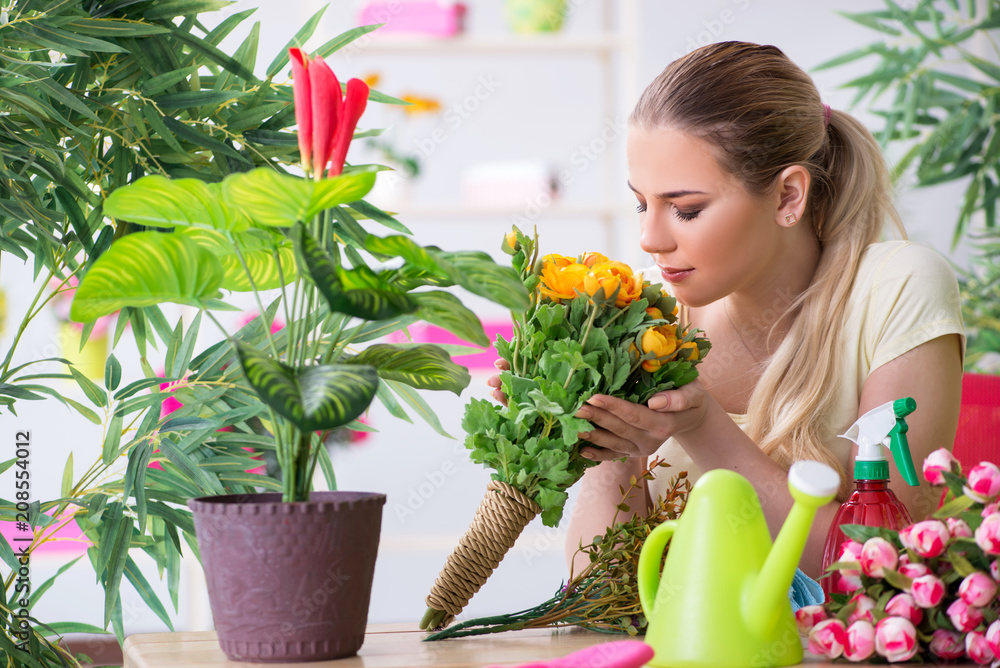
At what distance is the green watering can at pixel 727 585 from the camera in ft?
1.99

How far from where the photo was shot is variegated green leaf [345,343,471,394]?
2.32 ft

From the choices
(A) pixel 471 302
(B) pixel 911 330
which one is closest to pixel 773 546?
(B) pixel 911 330

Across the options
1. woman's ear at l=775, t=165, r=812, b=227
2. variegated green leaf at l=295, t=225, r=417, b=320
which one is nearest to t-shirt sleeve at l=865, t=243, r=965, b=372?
woman's ear at l=775, t=165, r=812, b=227

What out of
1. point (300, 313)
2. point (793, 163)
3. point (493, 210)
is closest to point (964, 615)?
point (300, 313)

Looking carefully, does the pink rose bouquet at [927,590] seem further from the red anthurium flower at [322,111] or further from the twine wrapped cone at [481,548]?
the red anthurium flower at [322,111]

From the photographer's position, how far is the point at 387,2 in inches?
116

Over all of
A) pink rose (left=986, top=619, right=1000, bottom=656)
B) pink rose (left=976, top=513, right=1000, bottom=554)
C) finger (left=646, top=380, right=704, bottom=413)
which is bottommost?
pink rose (left=986, top=619, right=1000, bottom=656)

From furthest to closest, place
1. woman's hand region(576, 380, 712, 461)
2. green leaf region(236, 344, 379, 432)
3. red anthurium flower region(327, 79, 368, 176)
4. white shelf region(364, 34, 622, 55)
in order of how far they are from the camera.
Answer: white shelf region(364, 34, 622, 55) → woman's hand region(576, 380, 712, 461) → red anthurium flower region(327, 79, 368, 176) → green leaf region(236, 344, 379, 432)

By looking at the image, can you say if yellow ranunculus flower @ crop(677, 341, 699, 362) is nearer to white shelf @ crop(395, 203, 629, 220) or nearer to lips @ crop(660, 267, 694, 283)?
lips @ crop(660, 267, 694, 283)

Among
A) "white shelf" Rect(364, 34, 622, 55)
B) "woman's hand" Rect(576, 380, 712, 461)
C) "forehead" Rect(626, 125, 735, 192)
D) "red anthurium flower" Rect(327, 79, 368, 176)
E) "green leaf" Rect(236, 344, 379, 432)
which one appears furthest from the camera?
"white shelf" Rect(364, 34, 622, 55)

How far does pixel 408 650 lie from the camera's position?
0.75 metres

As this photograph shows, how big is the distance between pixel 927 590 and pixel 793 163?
0.72 m

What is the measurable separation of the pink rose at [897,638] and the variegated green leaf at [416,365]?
354 mm

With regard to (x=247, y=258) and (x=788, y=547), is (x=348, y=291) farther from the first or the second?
(x=788, y=547)
